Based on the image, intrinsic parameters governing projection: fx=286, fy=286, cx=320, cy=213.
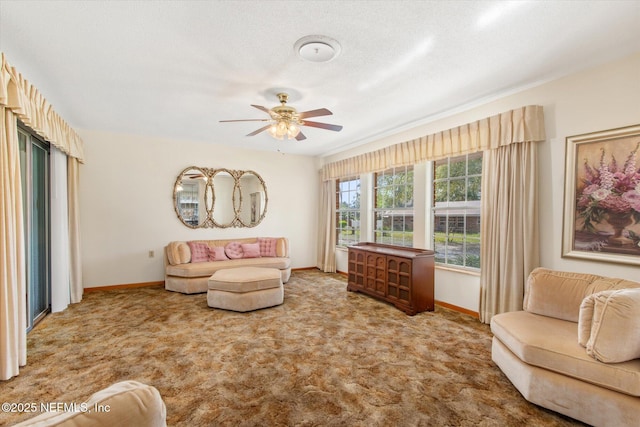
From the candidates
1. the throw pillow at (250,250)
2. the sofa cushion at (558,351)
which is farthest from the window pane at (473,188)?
the throw pillow at (250,250)

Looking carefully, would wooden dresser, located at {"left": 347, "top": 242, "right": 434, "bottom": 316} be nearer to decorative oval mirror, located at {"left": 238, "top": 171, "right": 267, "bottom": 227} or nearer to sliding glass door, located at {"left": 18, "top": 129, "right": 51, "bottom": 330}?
decorative oval mirror, located at {"left": 238, "top": 171, "right": 267, "bottom": 227}

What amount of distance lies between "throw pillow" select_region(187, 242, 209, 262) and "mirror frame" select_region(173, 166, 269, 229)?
1.55 ft

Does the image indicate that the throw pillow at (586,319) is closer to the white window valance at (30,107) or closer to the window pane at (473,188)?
the window pane at (473,188)

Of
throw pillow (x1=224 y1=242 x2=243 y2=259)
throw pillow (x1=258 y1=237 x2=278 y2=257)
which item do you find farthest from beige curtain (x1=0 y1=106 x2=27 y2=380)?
throw pillow (x1=258 y1=237 x2=278 y2=257)

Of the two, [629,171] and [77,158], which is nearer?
[629,171]

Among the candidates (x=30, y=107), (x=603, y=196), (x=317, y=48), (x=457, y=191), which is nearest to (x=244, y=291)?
(x=30, y=107)

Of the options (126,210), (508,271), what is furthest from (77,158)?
(508,271)

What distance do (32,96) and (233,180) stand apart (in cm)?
340

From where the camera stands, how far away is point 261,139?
5301mm

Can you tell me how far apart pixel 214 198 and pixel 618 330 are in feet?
18.8

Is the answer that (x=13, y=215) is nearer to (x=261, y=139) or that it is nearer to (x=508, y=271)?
(x=261, y=139)

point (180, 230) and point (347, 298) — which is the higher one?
point (180, 230)

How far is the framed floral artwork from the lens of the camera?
7.93ft

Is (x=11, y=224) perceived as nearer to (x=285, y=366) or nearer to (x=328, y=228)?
(x=285, y=366)
